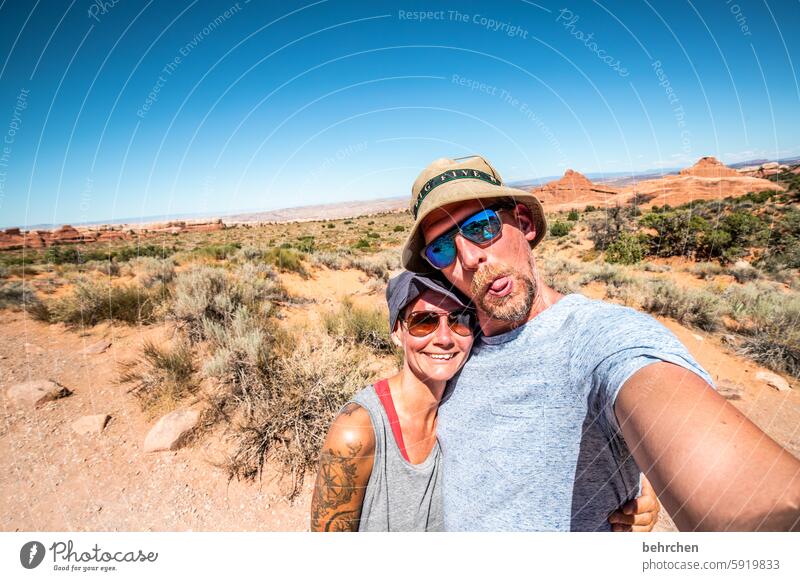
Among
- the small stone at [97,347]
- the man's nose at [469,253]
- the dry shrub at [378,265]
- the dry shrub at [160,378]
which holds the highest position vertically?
the man's nose at [469,253]

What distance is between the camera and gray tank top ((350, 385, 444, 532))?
172 centimetres

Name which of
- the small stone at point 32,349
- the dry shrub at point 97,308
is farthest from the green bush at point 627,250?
the small stone at point 32,349

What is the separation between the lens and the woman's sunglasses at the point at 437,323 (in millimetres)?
1777

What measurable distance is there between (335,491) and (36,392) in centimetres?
519

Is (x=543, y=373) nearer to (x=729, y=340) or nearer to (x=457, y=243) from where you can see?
(x=457, y=243)

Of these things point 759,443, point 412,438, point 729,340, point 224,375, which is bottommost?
point 729,340

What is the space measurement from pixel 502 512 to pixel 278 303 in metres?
7.48

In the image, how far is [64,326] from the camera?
21.9 ft

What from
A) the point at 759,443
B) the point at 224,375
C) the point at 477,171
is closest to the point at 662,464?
the point at 759,443

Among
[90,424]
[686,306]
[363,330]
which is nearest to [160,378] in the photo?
[90,424]

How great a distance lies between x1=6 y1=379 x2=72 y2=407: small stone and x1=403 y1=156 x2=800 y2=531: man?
5.53 m

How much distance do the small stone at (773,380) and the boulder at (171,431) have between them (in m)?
8.53

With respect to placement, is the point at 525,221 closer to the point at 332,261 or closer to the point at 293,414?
the point at 293,414

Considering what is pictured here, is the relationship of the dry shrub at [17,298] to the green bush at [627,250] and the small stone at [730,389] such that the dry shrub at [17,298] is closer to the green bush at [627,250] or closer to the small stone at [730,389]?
the small stone at [730,389]
